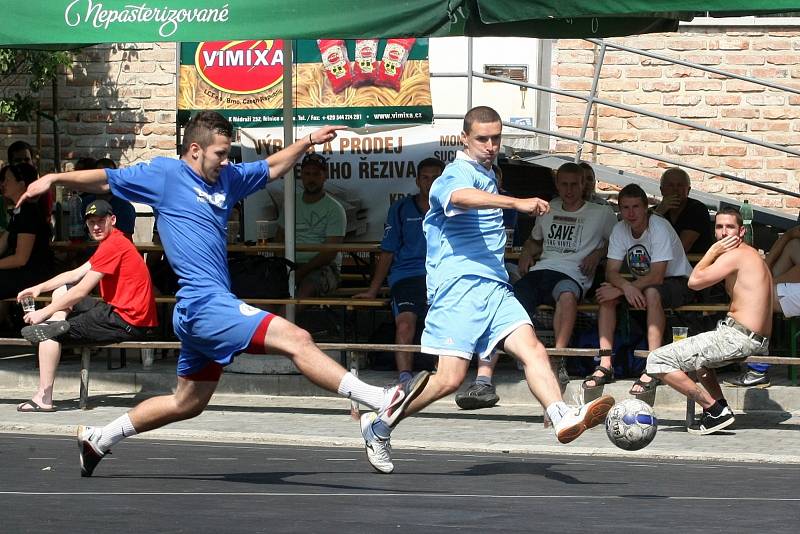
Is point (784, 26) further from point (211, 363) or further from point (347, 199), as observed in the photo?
point (211, 363)

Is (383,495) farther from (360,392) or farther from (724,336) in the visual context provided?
(724,336)

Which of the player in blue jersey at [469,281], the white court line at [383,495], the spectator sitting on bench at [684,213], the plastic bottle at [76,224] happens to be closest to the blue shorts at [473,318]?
the player in blue jersey at [469,281]

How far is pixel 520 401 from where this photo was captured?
12086 millimetres

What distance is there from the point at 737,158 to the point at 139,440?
8492mm

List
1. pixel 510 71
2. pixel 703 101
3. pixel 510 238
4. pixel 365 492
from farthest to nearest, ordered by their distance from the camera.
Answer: pixel 510 71
pixel 703 101
pixel 510 238
pixel 365 492

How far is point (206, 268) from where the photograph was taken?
26.5ft

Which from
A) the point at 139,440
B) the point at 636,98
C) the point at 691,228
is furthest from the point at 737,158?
the point at 139,440

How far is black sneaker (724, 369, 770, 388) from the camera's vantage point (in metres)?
11.5

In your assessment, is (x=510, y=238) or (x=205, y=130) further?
(x=510, y=238)

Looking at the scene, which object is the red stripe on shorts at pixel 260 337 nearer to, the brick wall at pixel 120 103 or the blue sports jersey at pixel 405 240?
the blue sports jersey at pixel 405 240

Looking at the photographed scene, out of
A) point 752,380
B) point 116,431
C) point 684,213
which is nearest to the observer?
point 116,431

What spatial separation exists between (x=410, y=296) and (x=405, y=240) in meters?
0.53

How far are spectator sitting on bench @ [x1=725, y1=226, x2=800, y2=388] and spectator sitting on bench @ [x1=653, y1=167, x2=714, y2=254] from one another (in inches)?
27.6

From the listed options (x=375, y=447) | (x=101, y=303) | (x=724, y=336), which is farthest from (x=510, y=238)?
(x=375, y=447)
